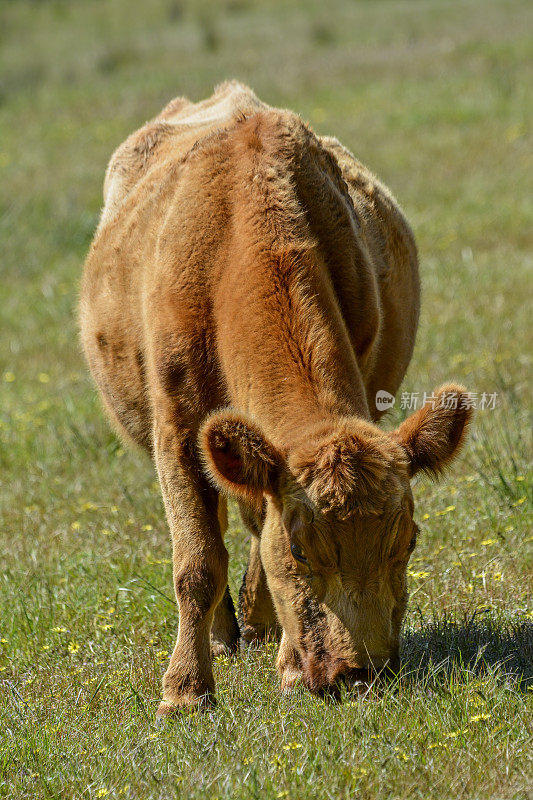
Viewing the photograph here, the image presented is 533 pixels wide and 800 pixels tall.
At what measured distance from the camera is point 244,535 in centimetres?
665

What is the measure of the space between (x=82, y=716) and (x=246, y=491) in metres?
1.16

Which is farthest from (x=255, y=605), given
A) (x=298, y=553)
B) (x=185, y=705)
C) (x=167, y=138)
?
(x=167, y=138)

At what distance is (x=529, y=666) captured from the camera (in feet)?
14.8

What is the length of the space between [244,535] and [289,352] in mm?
2533

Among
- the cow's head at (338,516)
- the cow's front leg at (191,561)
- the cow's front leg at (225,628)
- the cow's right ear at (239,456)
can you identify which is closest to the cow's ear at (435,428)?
the cow's head at (338,516)

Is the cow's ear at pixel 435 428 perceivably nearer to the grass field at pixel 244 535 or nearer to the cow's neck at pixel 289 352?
the cow's neck at pixel 289 352

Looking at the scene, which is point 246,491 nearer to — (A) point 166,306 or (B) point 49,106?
(A) point 166,306

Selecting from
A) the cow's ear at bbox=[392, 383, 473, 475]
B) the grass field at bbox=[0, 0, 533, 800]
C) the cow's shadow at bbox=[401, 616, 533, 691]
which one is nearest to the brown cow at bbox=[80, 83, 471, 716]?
the cow's ear at bbox=[392, 383, 473, 475]

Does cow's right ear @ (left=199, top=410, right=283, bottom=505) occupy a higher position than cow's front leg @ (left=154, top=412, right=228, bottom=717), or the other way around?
cow's right ear @ (left=199, top=410, right=283, bottom=505)

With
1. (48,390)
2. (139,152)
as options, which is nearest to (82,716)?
(139,152)

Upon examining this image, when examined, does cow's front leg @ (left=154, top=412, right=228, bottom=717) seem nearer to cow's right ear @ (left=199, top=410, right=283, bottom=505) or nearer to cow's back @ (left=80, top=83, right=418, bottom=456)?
cow's back @ (left=80, top=83, right=418, bottom=456)

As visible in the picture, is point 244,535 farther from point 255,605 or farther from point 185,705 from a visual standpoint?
point 185,705

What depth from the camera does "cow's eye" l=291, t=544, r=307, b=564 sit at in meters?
4.03

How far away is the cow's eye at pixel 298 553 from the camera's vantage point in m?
4.03
